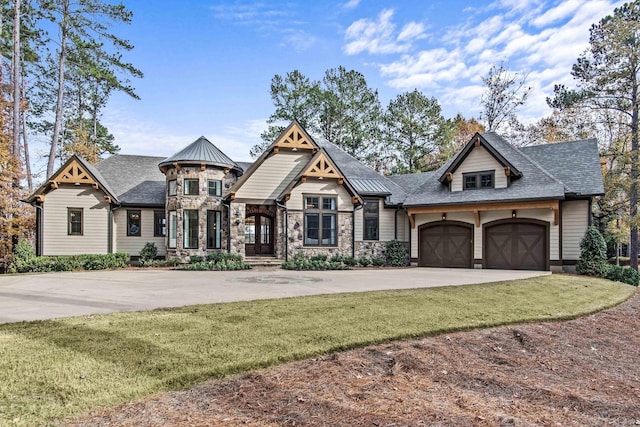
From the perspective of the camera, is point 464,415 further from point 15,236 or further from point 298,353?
point 15,236

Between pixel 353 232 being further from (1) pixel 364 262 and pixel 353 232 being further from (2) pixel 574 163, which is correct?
(2) pixel 574 163

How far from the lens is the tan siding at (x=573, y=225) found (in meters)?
15.7

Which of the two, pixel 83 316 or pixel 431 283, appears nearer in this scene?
pixel 83 316

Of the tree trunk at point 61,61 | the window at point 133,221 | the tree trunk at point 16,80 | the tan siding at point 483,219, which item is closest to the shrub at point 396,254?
the tan siding at point 483,219

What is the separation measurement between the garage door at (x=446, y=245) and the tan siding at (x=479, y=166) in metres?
1.99

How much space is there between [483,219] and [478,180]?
1963 millimetres

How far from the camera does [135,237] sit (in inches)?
795

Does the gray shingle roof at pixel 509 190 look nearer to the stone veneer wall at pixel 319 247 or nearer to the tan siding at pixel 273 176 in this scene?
Result: the stone veneer wall at pixel 319 247

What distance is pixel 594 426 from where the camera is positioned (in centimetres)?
357

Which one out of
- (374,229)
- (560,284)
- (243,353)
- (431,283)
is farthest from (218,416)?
(374,229)

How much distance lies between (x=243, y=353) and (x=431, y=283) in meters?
7.67

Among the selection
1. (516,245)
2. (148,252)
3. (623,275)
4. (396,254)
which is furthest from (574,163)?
(148,252)

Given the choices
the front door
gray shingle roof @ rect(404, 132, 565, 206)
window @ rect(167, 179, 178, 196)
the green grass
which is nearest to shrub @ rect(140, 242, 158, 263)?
window @ rect(167, 179, 178, 196)

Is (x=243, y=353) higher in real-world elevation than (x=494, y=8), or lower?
lower
